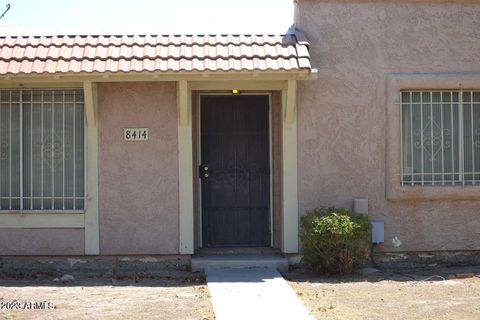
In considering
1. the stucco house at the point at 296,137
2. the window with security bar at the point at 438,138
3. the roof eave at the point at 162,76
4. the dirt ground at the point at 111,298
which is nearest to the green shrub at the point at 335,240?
the stucco house at the point at 296,137

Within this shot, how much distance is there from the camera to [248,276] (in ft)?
30.8

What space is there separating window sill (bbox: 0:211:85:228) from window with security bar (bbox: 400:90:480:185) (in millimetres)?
4687

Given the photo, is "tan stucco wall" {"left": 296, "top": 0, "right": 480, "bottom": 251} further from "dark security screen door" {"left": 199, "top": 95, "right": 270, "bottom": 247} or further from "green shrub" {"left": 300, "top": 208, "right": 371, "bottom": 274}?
"dark security screen door" {"left": 199, "top": 95, "right": 270, "bottom": 247}

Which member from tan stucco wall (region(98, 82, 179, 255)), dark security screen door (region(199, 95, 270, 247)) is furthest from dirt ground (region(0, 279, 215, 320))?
dark security screen door (region(199, 95, 270, 247))

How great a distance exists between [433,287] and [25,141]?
5.89 metres

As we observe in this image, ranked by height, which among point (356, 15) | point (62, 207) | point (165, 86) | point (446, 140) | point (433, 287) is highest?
point (356, 15)

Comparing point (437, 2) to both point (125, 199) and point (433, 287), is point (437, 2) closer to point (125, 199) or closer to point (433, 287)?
point (433, 287)

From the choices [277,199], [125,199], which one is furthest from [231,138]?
[125,199]

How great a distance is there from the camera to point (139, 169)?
10164 millimetres

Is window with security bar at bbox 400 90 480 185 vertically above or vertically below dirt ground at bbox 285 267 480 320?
→ above

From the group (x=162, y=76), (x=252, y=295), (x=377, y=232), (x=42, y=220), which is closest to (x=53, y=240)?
(x=42, y=220)

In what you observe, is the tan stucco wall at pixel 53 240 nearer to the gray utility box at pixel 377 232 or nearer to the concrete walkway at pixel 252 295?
the concrete walkway at pixel 252 295

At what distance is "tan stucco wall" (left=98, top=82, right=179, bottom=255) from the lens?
10.1 m

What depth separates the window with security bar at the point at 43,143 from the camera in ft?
33.6
